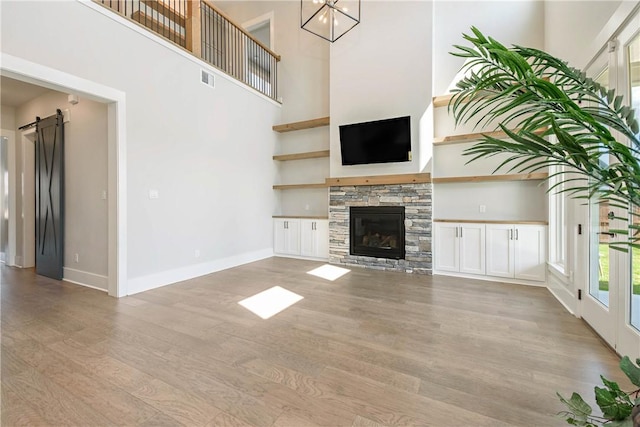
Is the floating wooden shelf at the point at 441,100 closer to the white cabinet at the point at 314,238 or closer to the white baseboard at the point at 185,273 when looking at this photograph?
the white cabinet at the point at 314,238

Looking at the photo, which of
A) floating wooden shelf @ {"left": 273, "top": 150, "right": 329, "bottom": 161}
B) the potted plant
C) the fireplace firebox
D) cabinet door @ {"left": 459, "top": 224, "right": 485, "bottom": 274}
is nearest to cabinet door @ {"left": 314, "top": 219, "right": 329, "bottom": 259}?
the fireplace firebox

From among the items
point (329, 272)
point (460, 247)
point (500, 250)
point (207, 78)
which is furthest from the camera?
point (329, 272)

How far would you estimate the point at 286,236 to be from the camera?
6043mm

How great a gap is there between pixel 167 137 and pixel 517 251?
514 centimetres

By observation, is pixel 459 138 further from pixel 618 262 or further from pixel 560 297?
pixel 618 262

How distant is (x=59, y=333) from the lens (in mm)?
2502

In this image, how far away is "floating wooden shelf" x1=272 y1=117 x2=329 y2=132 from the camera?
5.75 m

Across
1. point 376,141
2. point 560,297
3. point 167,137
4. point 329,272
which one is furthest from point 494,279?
point 167,137

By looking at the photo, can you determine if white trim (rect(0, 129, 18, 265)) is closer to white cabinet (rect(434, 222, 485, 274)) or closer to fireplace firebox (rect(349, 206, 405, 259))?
fireplace firebox (rect(349, 206, 405, 259))

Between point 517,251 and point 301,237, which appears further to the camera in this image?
point 301,237

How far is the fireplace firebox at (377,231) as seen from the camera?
4.86m

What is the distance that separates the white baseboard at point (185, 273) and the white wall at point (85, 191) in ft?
1.48

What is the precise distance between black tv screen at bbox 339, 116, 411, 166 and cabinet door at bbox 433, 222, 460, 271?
48.9 inches

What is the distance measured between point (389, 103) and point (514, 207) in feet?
8.33
